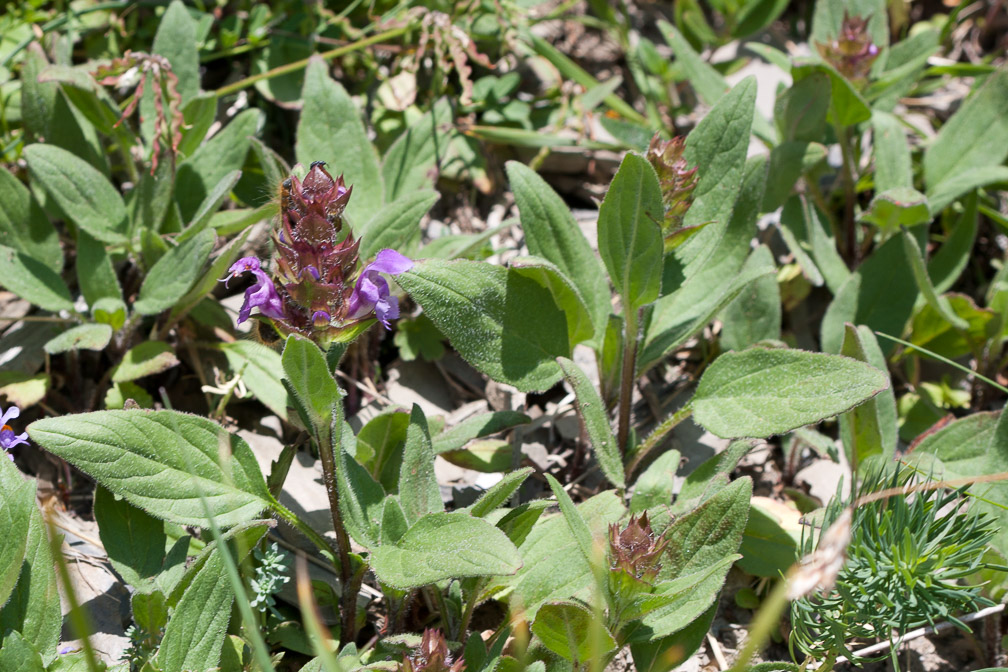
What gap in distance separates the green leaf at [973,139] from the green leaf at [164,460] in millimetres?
2785

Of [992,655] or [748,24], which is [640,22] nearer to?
[748,24]

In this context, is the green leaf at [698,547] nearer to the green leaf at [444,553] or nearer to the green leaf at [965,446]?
the green leaf at [444,553]

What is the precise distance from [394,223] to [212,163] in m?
0.90

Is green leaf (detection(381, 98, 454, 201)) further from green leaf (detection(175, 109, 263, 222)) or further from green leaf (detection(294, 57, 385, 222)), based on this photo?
green leaf (detection(175, 109, 263, 222))

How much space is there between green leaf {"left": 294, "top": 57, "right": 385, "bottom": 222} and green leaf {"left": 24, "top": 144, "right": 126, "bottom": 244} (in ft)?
2.13

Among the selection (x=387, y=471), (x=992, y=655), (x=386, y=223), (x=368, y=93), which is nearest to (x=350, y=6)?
(x=368, y=93)

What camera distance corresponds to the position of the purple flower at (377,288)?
6.59 ft

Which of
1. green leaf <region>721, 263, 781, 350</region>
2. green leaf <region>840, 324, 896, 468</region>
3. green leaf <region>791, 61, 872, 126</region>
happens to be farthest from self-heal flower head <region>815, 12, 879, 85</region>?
green leaf <region>840, 324, 896, 468</region>

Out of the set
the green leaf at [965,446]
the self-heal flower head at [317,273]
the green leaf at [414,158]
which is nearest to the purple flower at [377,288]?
the self-heal flower head at [317,273]

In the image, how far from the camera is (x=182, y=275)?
2.74m

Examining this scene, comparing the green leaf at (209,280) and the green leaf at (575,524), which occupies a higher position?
the green leaf at (209,280)

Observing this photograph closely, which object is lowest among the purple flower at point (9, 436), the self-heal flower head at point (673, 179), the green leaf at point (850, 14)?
the purple flower at point (9, 436)

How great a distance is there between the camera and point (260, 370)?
2.83 metres

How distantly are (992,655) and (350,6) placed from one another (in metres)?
3.33
